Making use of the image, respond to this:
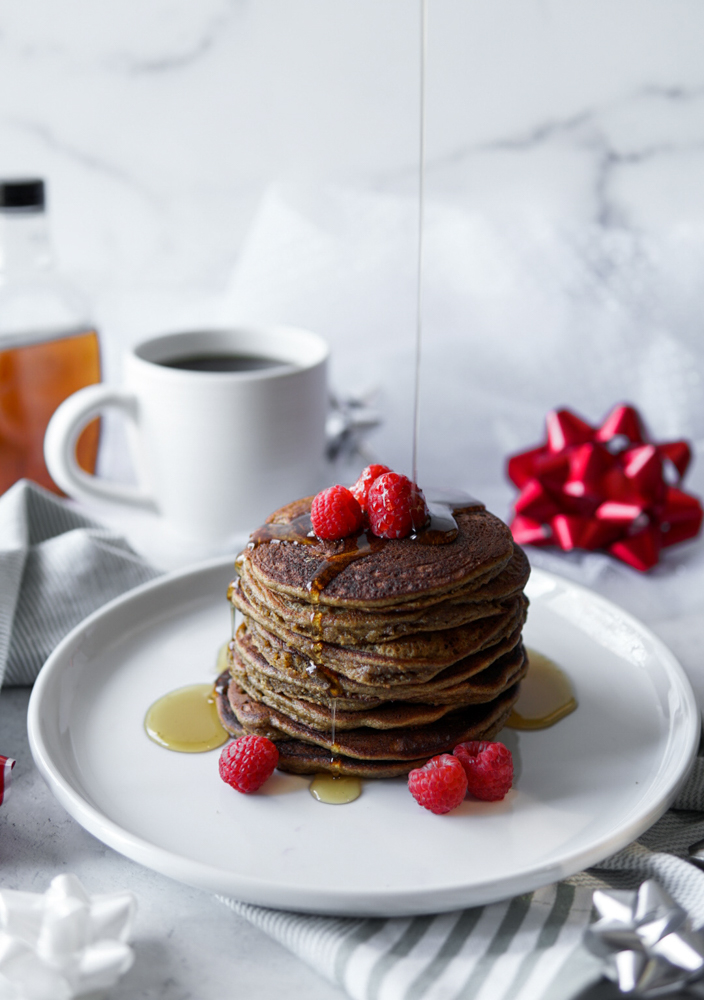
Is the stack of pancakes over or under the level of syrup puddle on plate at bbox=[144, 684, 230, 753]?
over

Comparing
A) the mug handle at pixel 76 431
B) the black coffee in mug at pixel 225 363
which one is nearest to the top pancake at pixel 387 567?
the mug handle at pixel 76 431

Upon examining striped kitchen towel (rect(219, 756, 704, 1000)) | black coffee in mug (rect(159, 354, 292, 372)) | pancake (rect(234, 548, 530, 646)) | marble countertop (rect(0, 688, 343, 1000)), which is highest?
black coffee in mug (rect(159, 354, 292, 372))

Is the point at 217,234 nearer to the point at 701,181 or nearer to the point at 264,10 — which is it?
the point at 264,10

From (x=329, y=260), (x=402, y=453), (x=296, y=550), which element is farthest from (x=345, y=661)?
(x=329, y=260)

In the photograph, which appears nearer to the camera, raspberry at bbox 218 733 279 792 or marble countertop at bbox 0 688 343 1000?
marble countertop at bbox 0 688 343 1000

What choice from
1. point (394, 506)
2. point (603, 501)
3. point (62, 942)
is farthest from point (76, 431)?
point (62, 942)

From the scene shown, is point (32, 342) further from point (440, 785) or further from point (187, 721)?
point (440, 785)

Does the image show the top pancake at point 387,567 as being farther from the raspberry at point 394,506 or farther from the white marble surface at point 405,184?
the white marble surface at point 405,184

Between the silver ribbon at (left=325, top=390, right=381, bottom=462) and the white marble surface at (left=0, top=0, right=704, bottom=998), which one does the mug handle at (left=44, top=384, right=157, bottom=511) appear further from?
the white marble surface at (left=0, top=0, right=704, bottom=998)

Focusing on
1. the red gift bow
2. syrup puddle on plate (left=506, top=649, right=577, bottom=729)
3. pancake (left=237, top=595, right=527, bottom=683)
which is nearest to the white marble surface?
the red gift bow
